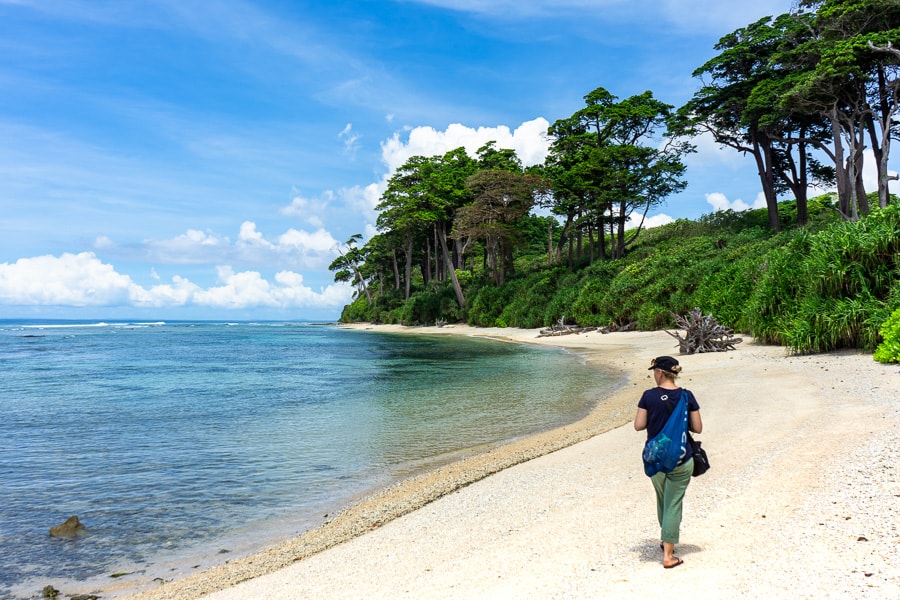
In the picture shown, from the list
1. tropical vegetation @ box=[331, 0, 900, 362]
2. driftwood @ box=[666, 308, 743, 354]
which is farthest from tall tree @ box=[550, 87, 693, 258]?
driftwood @ box=[666, 308, 743, 354]

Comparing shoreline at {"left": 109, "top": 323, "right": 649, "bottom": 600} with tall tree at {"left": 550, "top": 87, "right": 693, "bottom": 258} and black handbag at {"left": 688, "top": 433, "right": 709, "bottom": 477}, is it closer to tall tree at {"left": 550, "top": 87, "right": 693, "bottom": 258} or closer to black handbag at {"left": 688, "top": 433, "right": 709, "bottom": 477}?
black handbag at {"left": 688, "top": 433, "right": 709, "bottom": 477}

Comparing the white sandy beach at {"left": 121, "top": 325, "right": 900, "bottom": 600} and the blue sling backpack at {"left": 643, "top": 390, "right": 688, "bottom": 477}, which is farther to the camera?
the blue sling backpack at {"left": 643, "top": 390, "right": 688, "bottom": 477}

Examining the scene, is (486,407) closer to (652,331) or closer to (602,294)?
(652,331)

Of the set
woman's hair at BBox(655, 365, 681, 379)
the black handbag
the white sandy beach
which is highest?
woman's hair at BBox(655, 365, 681, 379)

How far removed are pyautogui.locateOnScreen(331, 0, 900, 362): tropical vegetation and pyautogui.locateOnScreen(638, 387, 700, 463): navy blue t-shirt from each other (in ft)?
31.3

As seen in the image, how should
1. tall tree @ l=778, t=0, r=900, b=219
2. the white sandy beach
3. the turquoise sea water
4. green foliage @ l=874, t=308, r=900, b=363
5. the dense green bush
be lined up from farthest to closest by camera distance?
tall tree @ l=778, t=0, r=900, b=219 → the dense green bush → green foliage @ l=874, t=308, r=900, b=363 → the turquoise sea water → the white sandy beach

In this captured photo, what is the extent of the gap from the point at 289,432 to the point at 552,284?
114ft

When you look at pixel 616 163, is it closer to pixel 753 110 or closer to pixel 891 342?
pixel 753 110

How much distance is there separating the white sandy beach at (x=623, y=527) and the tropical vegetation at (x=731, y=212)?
6.45 m

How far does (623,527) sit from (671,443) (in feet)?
4.16

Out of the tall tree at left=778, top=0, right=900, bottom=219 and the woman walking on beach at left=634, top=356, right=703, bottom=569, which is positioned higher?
the tall tree at left=778, top=0, right=900, bottom=219

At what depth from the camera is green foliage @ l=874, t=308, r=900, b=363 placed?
34.7 ft

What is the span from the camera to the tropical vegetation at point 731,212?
45.2 feet

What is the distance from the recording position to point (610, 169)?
41.1 m
